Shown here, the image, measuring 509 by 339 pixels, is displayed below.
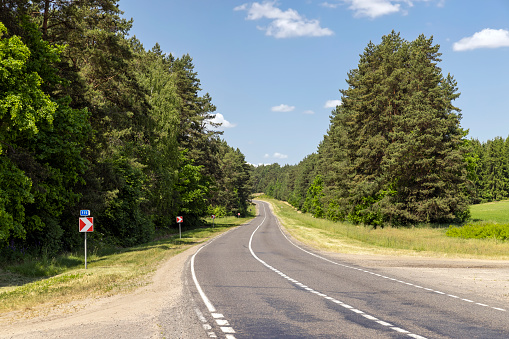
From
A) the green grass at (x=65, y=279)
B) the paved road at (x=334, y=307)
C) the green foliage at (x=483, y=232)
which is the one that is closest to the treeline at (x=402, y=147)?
the green foliage at (x=483, y=232)

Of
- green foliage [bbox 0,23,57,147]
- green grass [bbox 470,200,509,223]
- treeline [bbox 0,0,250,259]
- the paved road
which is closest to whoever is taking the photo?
the paved road

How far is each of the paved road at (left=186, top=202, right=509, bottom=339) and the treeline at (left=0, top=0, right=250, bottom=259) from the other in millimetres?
9527

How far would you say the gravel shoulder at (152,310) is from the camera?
7375 mm

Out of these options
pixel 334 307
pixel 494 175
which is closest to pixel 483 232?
pixel 334 307

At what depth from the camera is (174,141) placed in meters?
39.4

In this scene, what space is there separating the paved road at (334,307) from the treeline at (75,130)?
9.53 meters

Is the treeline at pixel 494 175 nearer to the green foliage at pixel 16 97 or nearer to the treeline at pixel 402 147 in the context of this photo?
the treeline at pixel 402 147

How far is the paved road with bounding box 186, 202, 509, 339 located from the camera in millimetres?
7113

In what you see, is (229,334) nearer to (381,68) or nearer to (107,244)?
(107,244)

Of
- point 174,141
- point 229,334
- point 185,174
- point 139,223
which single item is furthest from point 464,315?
point 185,174

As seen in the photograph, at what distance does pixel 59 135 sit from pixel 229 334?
1690 cm

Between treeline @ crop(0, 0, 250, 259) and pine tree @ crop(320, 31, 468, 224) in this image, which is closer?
treeline @ crop(0, 0, 250, 259)

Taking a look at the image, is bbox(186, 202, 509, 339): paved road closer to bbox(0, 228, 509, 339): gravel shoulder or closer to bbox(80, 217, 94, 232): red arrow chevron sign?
bbox(0, 228, 509, 339): gravel shoulder

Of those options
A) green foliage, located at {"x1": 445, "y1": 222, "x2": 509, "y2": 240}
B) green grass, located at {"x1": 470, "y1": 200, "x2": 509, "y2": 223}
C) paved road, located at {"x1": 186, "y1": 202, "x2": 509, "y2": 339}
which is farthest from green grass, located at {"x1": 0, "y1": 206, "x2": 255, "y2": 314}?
green grass, located at {"x1": 470, "y1": 200, "x2": 509, "y2": 223}
